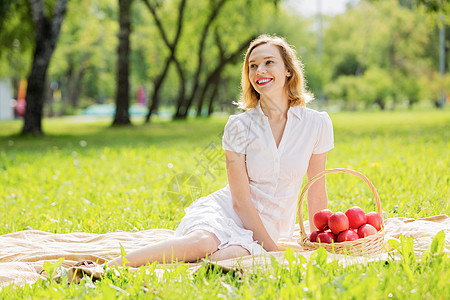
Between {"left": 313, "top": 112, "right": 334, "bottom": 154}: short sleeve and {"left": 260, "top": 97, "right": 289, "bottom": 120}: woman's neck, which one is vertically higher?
{"left": 260, "top": 97, "right": 289, "bottom": 120}: woman's neck

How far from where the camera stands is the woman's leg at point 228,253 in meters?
3.32

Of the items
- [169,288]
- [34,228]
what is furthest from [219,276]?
[34,228]

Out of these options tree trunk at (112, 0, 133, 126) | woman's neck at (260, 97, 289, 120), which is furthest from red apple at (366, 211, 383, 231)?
tree trunk at (112, 0, 133, 126)

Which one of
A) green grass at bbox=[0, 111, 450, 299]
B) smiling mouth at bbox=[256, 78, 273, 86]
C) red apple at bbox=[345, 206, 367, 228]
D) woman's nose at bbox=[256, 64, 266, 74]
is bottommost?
green grass at bbox=[0, 111, 450, 299]

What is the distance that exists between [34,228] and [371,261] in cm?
325

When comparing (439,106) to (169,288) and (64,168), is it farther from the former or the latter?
(169,288)

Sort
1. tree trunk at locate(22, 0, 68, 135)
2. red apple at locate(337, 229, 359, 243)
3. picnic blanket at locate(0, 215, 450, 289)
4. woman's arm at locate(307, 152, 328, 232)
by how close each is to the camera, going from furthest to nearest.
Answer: tree trunk at locate(22, 0, 68, 135), woman's arm at locate(307, 152, 328, 232), red apple at locate(337, 229, 359, 243), picnic blanket at locate(0, 215, 450, 289)

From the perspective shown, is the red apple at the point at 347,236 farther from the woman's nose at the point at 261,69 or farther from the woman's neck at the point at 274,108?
the woman's nose at the point at 261,69

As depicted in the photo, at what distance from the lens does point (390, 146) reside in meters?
10.1

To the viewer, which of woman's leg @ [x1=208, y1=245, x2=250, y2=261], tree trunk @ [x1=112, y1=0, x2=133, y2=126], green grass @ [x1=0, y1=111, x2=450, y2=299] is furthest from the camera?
tree trunk @ [x1=112, y1=0, x2=133, y2=126]

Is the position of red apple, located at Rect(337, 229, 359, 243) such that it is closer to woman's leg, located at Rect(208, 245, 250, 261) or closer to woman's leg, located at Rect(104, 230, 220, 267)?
woman's leg, located at Rect(208, 245, 250, 261)

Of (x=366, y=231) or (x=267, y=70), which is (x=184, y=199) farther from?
(x=366, y=231)

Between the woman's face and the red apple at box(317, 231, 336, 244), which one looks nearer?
the red apple at box(317, 231, 336, 244)

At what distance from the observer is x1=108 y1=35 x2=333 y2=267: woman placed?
350 cm
